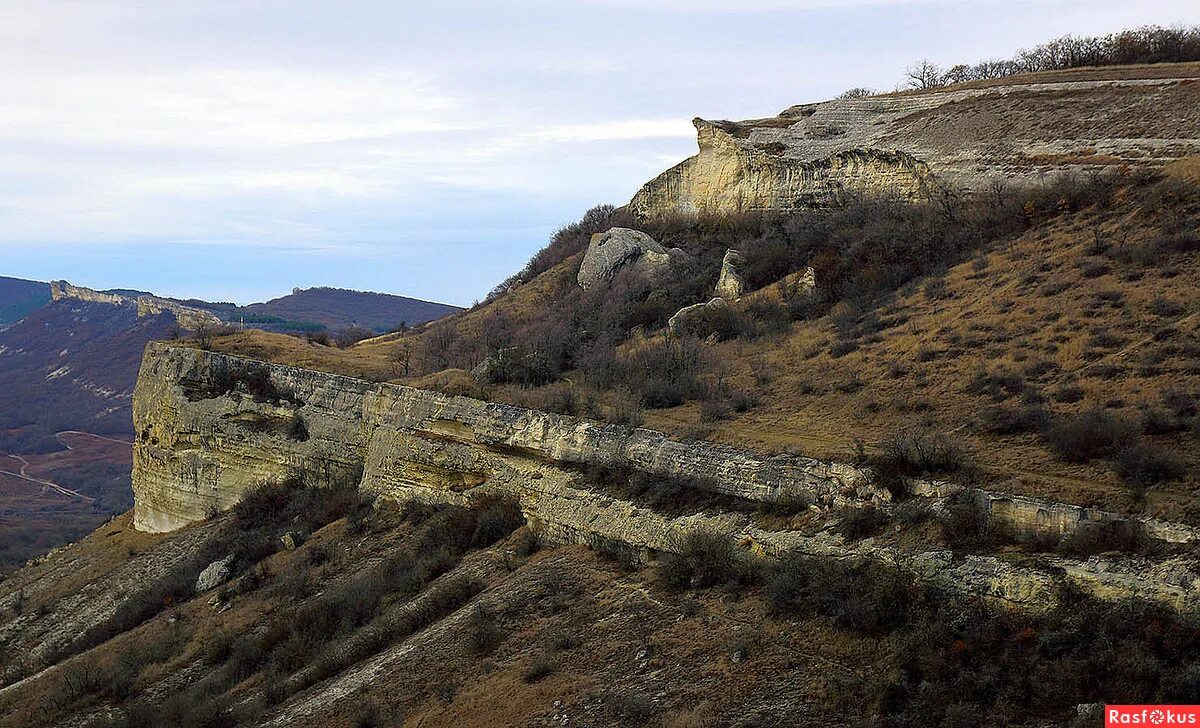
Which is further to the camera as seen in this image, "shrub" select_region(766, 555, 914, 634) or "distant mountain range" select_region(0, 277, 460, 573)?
"distant mountain range" select_region(0, 277, 460, 573)

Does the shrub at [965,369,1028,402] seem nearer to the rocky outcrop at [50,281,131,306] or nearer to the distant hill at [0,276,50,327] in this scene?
the rocky outcrop at [50,281,131,306]

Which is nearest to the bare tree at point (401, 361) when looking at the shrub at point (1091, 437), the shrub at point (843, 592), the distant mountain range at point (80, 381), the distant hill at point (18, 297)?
the distant mountain range at point (80, 381)

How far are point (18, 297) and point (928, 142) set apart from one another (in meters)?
158

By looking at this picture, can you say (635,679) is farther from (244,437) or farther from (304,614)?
(244,437)

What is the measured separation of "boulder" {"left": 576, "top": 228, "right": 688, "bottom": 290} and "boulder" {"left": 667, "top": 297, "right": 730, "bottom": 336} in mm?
5569

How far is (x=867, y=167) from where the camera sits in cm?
3078

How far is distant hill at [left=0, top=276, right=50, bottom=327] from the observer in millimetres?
140125

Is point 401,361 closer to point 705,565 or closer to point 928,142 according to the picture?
point 928,142

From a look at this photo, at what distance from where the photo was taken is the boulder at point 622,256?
32969 millimetres

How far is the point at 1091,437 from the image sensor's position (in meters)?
11.6

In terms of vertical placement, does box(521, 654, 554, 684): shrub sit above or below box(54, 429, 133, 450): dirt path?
above

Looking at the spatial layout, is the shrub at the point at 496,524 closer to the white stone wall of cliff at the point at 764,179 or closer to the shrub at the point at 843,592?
the shrub at the point at 843,592

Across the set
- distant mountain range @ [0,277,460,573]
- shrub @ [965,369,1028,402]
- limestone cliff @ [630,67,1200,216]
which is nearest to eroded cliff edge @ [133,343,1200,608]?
shrub @ [965,369,1028,402]

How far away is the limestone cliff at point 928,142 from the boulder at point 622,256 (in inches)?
121
